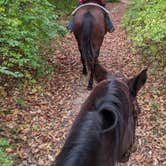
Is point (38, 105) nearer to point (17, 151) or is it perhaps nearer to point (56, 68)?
point (17, 151)

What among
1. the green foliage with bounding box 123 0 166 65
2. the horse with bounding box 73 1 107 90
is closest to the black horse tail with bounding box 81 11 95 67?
the horse with bounding box 73 1 107 90

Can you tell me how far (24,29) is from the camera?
7570 millimetres

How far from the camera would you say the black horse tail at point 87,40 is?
26.3 feet

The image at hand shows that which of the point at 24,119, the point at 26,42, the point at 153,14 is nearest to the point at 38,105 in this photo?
the point at 24,119

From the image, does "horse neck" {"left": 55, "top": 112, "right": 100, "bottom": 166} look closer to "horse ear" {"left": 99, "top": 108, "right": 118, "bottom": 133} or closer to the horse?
"horse ear" {"left": 99, "top": 108, "right": 118, "bottom": 133}

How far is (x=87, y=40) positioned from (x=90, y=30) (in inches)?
9.5

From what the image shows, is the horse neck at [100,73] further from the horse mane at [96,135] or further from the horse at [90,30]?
the horse at [90,30]

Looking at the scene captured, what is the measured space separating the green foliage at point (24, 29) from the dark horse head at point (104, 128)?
146 inches

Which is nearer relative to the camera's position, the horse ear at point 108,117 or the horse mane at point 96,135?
the horse mane at point 96,135

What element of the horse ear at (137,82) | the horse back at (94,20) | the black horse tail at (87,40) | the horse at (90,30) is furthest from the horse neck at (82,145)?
the horse back at (94,20)

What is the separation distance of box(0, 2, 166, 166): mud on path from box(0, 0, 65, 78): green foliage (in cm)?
67

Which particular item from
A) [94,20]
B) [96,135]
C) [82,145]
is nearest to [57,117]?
[94,20]

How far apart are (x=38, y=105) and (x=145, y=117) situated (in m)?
2.12

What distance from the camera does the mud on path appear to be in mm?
5473
